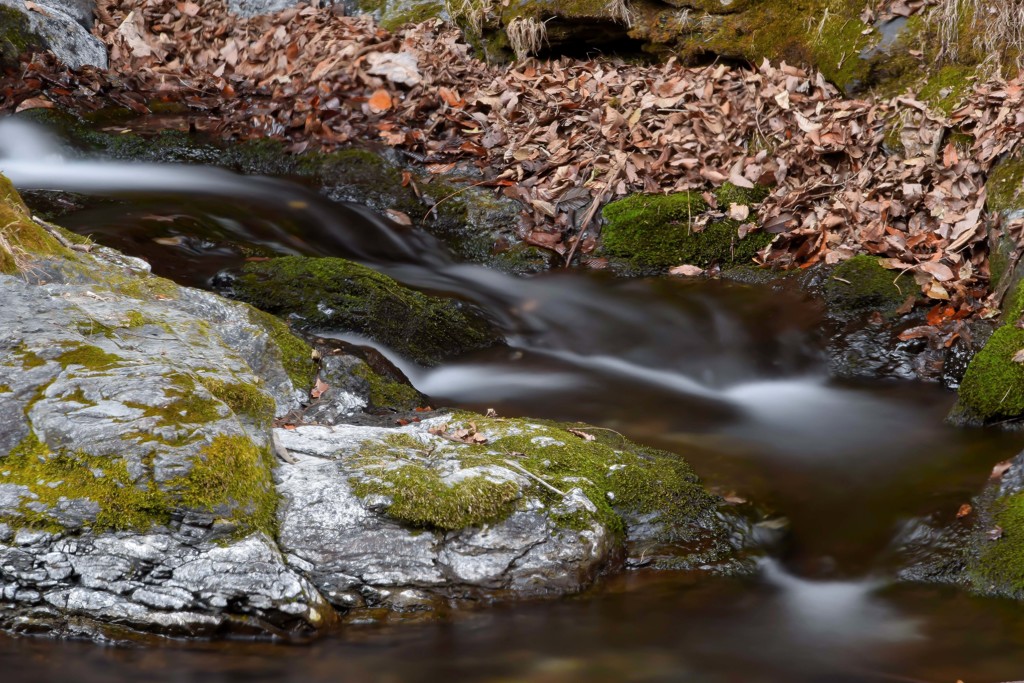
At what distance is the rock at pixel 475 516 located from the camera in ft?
9.97

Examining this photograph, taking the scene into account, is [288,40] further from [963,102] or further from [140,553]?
[140,553]

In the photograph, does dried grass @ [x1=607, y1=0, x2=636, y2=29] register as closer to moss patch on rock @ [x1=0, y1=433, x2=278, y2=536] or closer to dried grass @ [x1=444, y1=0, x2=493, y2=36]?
dried grass @ [x1=444, y1=0, x2=493, y2=36]

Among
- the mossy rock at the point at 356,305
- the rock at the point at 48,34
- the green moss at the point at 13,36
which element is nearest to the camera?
the mossy rock at the point at 356,305

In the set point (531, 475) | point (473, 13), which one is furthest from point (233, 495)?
point (473, 13)

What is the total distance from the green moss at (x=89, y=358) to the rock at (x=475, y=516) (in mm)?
720

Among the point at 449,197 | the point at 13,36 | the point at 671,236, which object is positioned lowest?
the point at 671,236

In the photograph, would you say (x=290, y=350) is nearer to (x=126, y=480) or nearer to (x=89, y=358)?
(x=89, y=358)

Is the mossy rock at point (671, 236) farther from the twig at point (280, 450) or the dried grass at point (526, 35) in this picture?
the twig at point (280, 450)

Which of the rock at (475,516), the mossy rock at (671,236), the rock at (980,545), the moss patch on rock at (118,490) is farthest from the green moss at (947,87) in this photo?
the moss patch on rock at (118,490)

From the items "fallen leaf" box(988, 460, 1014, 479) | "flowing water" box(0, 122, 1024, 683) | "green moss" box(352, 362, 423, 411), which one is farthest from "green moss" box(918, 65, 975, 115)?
"green moss" box(352, 362, 423, 411)

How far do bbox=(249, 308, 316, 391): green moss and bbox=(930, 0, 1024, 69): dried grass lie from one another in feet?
18.8

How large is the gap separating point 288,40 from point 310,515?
28.1 feet

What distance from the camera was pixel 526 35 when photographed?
9.16m

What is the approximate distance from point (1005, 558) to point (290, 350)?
3384 millimetres
